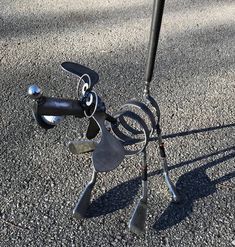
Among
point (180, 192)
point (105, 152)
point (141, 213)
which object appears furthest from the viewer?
point (180, 192)

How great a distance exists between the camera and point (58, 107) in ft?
3.34

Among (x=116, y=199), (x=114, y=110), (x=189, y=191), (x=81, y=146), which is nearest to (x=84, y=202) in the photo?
(x=116, y=199)

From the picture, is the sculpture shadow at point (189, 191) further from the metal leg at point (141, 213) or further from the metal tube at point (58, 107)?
the metal tube at point (58, 107)

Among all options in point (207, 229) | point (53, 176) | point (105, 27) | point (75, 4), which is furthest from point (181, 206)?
point (75, 4)

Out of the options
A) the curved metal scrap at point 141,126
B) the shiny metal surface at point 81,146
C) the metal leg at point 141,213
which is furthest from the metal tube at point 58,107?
the shiny metal surface at point 81,146

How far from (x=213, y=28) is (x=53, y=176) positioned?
4.16 ft

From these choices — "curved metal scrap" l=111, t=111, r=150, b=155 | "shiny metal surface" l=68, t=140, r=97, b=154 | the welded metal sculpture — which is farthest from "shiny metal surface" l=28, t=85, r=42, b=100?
"shiny metal surface" l=68, t=140, r=97, b=154

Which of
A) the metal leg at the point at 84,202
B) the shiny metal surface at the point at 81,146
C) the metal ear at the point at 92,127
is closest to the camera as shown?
the metal ear at the point at 92,127

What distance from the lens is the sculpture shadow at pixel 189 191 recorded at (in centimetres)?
128

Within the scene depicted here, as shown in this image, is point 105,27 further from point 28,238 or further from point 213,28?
point 28,238

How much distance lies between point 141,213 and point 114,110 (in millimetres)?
528

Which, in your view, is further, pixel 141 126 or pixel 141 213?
pixel 141 213

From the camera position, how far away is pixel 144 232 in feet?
4.05

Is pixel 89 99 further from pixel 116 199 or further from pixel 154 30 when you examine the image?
pixel 116 199
